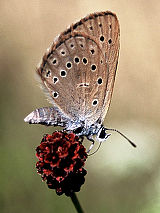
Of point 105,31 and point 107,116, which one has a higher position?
point 107,116

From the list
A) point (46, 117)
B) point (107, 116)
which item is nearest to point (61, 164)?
point (46, 117)

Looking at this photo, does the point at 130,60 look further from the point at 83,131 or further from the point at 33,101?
the point at 83,131

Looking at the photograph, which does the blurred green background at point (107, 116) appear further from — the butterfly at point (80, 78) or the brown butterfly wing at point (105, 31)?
the brown butterfly wing at point (105, 31)

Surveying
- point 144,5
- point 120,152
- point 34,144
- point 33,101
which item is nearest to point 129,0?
point 144,5

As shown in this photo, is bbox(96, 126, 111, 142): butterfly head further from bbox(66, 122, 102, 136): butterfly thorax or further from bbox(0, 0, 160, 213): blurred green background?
bbox(0, 0, 160, 213): blurred green background

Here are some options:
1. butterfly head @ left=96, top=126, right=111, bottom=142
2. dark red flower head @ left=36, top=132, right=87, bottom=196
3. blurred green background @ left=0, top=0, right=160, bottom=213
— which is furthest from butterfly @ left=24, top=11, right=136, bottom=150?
blurred green background @ left=0, top=0, right=160, bottom=213

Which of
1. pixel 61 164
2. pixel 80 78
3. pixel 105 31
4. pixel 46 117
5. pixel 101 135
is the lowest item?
pixel 61 164

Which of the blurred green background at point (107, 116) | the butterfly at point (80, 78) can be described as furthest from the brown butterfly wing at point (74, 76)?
the blurred green background at point (107, 116)

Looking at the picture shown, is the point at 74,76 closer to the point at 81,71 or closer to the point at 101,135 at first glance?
the point at 81,71
